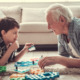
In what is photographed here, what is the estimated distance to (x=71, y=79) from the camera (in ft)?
4.86

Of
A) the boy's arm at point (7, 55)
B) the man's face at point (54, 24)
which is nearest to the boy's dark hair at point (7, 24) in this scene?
the boy's arm at point (7, 55)

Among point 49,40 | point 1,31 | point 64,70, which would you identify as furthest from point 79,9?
point 64,70

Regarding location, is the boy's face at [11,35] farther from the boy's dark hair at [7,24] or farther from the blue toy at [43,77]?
the blue toy at [43,77]

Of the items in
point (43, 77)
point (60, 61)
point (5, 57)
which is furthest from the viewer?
point (5, 57)

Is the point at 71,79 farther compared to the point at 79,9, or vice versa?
the point at 79,9

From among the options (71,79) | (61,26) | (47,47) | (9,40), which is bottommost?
(47,47)

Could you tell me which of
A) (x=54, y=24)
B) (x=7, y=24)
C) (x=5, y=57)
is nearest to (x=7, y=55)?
(x=5, y=57)

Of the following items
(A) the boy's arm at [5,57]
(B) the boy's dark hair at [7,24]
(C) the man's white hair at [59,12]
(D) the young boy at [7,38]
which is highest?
(C) the man's white hair at [59,12]

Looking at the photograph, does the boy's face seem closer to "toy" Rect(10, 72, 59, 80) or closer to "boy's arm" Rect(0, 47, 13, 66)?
"boy's arm" Rect(0, 47, 13, 66)

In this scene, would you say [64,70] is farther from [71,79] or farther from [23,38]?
[23,38]

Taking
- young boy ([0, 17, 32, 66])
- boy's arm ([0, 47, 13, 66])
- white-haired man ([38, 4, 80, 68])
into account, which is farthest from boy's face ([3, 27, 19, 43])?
white-haired man ([38, 4, 80, 68])

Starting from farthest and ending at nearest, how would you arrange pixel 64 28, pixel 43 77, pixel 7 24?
pixel 7 24, pixel 64 28, pixel 43 77

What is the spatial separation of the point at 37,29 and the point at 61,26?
5.44 feet

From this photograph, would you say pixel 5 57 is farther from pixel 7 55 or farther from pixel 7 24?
pixel 7 24
